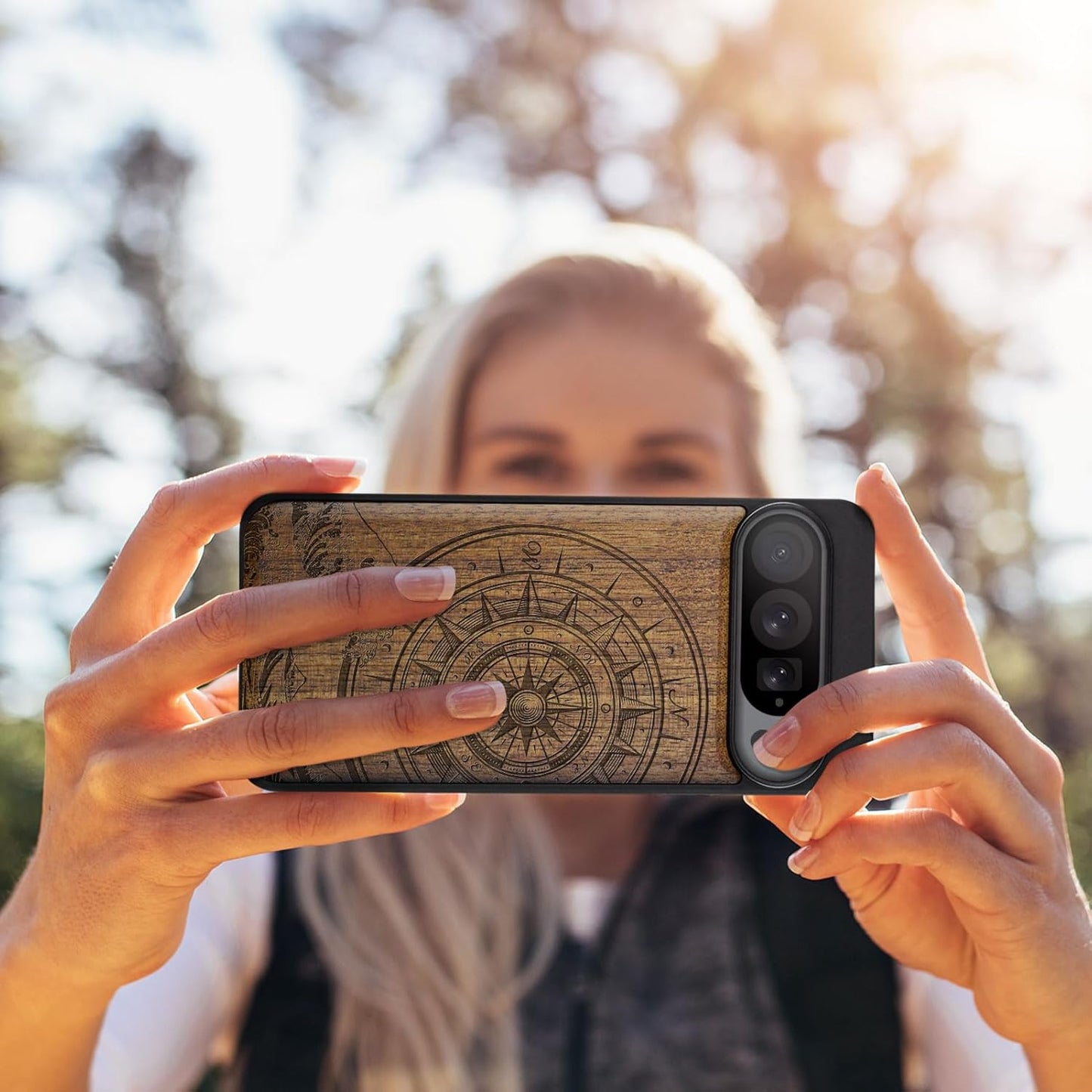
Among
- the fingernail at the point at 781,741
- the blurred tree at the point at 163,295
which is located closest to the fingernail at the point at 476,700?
the fingernail at the point at 781,741

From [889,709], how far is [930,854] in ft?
0.75

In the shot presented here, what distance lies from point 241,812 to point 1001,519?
797 centimetres

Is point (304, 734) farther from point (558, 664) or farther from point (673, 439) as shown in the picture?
point (673, 439)

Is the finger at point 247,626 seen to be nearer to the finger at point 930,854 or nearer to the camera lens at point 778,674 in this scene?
the camera lens at point 778,674

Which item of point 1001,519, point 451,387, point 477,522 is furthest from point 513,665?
point 1001,519

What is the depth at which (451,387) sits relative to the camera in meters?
2.79

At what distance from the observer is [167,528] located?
147 cm

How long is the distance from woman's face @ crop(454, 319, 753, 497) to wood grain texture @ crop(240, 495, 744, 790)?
102 cm

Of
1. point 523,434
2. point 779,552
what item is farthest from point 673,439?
point 779,552

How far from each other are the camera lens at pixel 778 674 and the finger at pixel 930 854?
0.23 meters

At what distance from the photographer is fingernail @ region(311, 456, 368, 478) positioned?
1.50 metres

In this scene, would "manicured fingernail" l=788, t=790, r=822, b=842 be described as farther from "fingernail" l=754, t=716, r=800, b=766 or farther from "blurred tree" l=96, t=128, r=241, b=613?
"blurred tree" l=96, t=128, r=241, b=613

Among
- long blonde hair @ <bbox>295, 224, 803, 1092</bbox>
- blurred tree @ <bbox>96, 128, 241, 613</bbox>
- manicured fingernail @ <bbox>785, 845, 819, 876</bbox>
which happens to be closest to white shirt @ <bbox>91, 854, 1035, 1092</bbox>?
long blonde hair @ <bbox>295, 224, 803, 1092</bbox>

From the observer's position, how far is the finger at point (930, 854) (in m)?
1.38
